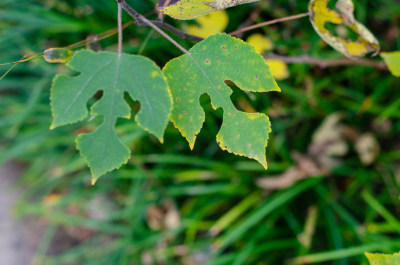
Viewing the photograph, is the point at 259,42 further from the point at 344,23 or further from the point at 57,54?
the point at 57,54

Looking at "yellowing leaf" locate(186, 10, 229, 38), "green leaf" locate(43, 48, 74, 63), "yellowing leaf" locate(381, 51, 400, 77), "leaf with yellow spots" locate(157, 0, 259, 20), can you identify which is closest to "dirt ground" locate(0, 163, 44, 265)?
"yellowing leaf" locate(186, 10, 229, 38)

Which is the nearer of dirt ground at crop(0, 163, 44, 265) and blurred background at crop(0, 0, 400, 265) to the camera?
blurred background at crop(0, 0, 400, 265)

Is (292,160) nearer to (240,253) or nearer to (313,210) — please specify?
(313,210)

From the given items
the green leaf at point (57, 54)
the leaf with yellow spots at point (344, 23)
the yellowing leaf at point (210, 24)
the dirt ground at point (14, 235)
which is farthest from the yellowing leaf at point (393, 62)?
the dirt ground at point (14, 235)

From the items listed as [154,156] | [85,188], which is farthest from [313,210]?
Result: [85,188]

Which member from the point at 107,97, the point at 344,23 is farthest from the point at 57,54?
the point at 344,23

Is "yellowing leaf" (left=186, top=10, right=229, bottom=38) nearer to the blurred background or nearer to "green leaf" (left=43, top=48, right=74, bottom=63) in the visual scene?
the blurred background
